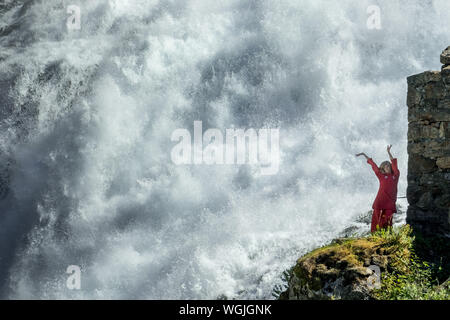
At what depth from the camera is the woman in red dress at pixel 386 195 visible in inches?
245

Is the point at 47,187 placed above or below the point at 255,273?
above

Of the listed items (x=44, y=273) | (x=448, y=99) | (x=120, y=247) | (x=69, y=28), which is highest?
(x=69, y=28)

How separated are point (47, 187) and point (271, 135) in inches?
353

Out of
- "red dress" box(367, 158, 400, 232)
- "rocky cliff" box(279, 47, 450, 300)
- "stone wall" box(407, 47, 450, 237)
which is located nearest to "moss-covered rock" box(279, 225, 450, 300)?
"rocky cliff" box(279, 47, 450, 300)

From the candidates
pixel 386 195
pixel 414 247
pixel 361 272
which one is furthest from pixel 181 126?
pixel 361 272

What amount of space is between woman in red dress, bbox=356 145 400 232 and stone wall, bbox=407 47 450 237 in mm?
353

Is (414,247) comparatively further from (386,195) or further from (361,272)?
(361,272)

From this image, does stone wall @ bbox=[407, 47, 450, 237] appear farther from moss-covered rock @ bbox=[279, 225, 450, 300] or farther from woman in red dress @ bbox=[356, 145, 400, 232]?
moss-covered rock @ bbox=[279, 225, 450, 300]

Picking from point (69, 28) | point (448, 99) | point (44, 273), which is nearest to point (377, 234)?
point (448, 99)

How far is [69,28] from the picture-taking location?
19.5 metres

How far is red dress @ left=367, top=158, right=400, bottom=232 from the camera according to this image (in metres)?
6.22

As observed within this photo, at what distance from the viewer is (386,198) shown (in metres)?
6.25
